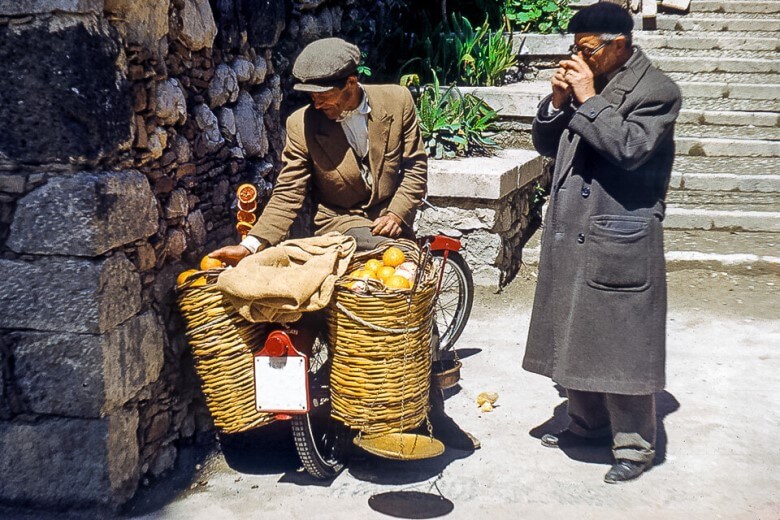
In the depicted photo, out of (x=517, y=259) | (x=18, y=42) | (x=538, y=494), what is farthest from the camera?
(x=517, y=259)

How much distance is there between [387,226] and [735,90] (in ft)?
18.7

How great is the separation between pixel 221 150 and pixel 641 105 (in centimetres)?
198

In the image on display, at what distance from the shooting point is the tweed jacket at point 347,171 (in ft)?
12.7

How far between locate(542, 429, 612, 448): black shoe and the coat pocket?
2.89 feet

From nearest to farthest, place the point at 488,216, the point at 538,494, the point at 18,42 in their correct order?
the point at 18,42
the point at 538,494
the point at 488,216

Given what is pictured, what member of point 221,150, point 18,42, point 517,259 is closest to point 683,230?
point 517,259

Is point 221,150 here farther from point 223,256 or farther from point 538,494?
point 538,494

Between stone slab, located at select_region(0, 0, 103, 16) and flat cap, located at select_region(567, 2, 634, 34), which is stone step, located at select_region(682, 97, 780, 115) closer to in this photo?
flat cap, located at select_region(567, 2, 634, 34)

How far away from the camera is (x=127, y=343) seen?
3377 millimetres

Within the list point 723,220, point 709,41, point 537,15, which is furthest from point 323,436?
point 709,41

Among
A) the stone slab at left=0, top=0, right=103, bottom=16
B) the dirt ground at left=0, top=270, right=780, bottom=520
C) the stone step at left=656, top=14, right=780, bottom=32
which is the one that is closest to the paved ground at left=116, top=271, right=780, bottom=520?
the dirt ground at left=0, top=270, right=780, bottom=520

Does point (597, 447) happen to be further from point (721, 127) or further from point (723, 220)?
point (721, 127)

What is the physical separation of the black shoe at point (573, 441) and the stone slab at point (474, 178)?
2333 millimetres

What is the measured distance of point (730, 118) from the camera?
7926mm
